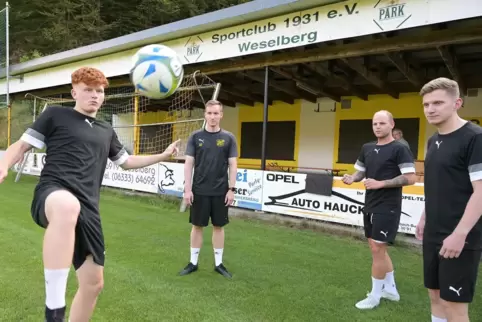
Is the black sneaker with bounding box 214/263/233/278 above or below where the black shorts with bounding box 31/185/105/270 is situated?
below

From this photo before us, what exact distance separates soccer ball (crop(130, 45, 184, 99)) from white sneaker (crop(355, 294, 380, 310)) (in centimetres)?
283

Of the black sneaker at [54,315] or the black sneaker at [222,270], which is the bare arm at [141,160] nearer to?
the black sneaker at [54,315]

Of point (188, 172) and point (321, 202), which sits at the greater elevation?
point (188, 172)

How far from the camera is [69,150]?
225 cm

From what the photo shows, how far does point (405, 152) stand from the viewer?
3311 millimetres

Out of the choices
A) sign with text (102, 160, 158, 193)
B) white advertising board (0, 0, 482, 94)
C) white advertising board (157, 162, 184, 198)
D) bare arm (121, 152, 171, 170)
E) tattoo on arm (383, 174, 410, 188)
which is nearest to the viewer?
bare arm (121, 152, 171, 170)

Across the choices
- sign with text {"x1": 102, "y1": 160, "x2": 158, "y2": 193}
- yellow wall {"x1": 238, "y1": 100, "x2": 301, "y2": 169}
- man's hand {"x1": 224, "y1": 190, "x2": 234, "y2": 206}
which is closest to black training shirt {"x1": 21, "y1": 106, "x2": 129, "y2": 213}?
man's hand {"x1": 224, "y1": 190, "x2": 234, "y2": 206}

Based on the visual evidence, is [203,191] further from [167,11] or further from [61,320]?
[167,11]

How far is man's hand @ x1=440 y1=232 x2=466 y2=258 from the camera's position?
1.94 metres

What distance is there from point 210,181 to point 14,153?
7.04 ft

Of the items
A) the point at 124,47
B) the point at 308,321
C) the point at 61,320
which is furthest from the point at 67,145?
the point at 124,47

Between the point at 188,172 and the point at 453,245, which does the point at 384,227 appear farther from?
the point at 188,172

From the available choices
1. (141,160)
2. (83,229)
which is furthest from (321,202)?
(83,229)

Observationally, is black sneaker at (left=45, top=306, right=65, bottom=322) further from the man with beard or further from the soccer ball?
Result: the soccer ball
